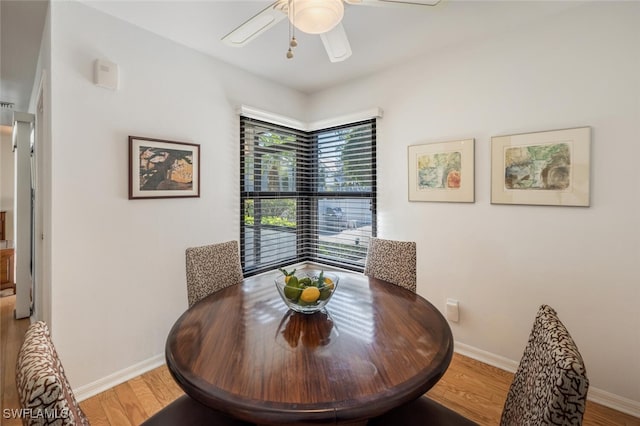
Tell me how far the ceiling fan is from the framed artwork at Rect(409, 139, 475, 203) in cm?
119

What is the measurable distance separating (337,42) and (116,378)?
2.62m

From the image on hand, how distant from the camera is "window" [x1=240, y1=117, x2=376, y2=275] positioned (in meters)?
2.91

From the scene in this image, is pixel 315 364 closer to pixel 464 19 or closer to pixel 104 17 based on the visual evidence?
pixel 464 19

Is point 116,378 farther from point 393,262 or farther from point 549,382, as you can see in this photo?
point 549,382

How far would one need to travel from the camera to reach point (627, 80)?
5.70 ft

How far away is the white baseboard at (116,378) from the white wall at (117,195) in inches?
1.3

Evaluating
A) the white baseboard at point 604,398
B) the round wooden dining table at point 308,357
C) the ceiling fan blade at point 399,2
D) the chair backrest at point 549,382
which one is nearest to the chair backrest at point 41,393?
the round wooden dining table at point 308,357

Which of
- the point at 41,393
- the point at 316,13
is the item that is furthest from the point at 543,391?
the point at 316,13

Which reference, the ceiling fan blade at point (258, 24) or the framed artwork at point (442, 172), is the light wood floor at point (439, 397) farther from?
the ceiling fan blade at point (258, 24)

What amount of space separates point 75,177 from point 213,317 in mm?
1364

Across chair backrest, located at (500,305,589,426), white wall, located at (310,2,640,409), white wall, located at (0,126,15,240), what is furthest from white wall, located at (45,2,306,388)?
white wall, located at (0,126,15,240)

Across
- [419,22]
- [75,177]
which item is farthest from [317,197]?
[75,177]

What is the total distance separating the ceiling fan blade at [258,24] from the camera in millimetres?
1399

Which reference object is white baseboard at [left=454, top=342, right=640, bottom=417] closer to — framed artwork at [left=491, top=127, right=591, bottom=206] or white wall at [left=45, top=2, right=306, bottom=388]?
framed artwork at [left=491, top=127, right=591, bottom=206]
